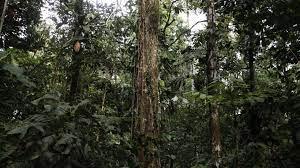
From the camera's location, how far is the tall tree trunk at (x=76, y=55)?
9688 mm

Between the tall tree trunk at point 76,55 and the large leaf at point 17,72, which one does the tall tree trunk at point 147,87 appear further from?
the tall tree trunk at point 76,55

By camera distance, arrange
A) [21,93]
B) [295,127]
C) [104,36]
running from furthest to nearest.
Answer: [104,36], [21,93], [295,127]

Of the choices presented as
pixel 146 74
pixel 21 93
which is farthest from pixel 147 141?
pixel 21 93

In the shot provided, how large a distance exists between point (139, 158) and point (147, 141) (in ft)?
0.66

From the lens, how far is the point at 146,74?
446 cm

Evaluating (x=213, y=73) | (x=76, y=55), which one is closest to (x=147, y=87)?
(x=213, y=73)

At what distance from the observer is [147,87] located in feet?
A: 14.4

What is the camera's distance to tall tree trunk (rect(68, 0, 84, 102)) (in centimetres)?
969

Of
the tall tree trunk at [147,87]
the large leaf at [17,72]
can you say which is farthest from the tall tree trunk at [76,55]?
the large leaf at [17,72]

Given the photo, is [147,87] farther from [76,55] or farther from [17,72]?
[76,55]

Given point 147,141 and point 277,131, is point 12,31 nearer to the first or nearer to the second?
point 147,141

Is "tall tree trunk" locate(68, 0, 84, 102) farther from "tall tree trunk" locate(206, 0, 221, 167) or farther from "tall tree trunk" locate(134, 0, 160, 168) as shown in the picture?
"tall tree trunk" locate(134, 0, 160, 168)

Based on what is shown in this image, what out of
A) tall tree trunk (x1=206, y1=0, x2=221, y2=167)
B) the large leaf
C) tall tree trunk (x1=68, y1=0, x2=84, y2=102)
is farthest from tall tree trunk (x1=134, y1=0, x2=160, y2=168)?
tall tree trunk (x1=68, y1=0, x2=84, y2=102)

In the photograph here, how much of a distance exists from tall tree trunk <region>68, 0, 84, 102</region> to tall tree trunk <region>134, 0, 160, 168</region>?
16.0 feet
